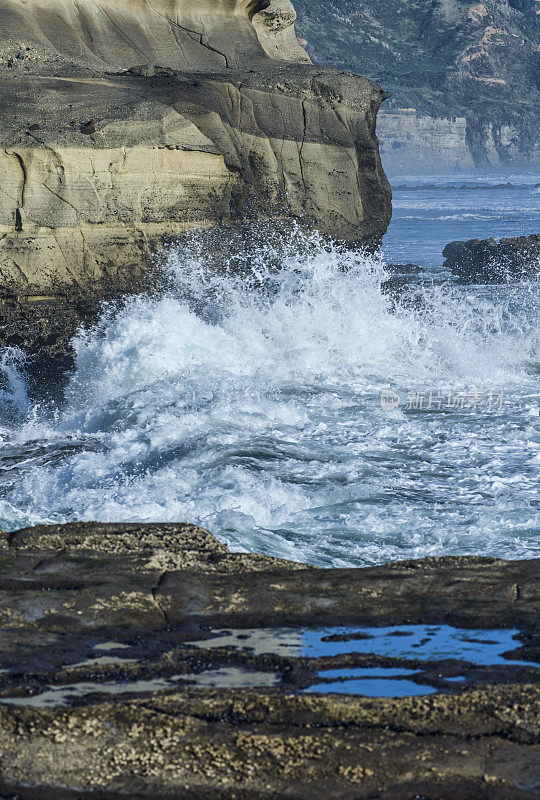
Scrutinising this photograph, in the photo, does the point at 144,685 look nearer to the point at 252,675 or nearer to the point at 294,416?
the point at 252,675

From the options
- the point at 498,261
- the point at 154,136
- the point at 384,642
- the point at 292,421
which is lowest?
→ the point at 292,421

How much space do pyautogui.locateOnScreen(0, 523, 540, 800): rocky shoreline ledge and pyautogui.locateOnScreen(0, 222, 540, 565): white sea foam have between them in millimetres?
1168

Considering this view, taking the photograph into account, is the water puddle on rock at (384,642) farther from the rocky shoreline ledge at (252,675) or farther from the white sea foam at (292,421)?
the white sea foam at (292,421)

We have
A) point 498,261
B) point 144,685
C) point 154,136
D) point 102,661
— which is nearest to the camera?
point 144,685

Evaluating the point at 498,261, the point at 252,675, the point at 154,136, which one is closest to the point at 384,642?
the point at 252,675

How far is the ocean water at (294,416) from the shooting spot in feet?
14.9

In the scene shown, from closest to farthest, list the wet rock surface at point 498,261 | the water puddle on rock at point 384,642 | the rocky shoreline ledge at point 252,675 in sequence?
the rocky shoreline ledge at point 252,675, the water puddle on rock at point 384,642, the wet rock surface at point 498,261

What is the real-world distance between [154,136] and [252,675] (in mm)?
6785

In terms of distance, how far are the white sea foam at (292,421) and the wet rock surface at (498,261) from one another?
5.98 metres

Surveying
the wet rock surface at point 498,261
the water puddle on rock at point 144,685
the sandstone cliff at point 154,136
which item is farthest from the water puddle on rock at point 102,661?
the wet rock surface at point 498,261

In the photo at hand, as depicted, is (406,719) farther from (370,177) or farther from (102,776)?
(370,177)

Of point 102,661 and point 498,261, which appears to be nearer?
point 102,661

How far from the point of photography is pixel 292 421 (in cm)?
638

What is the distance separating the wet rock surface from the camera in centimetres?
1670
